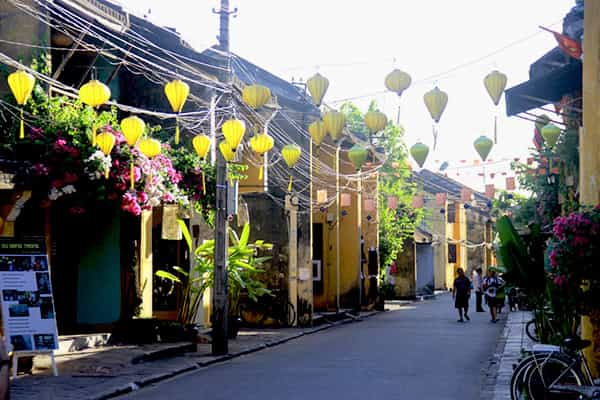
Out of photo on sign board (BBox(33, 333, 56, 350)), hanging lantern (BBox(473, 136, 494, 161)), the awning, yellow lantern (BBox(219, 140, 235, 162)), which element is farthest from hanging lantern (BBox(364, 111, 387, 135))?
photo on sign board (BBox(33, 333, 56, 350))

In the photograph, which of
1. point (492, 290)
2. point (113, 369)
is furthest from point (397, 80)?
point (492, 290)

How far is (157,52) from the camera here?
22.2m

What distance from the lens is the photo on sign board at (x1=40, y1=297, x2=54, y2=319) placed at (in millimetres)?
13352

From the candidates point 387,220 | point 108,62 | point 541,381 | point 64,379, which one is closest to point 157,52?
point 108,62

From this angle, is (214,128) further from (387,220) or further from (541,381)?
(387,220)

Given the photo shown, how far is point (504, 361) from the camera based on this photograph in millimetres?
16312

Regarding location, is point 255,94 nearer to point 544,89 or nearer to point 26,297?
point 26,297

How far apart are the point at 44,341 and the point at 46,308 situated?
547mm

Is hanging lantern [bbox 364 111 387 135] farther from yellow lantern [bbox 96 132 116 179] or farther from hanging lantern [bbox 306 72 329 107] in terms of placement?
yellow lantern [bbox 96 132 116 179]

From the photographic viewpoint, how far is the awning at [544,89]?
653 inches

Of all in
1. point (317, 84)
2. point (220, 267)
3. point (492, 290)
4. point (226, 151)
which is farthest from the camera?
point (492, 290)

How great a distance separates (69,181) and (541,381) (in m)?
9.91

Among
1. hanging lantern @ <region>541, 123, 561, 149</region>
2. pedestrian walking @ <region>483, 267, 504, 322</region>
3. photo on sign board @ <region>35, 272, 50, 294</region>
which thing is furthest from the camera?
pedestrian walking @ <region>483, 267, 504, 322</region>

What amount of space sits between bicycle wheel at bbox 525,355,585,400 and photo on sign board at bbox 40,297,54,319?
753 cm
